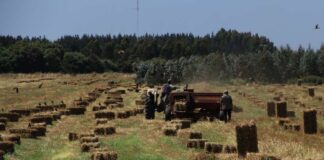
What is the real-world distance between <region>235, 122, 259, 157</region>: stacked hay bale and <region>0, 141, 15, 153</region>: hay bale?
8.26 metres

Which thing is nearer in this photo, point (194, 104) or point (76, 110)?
point (194, 104)

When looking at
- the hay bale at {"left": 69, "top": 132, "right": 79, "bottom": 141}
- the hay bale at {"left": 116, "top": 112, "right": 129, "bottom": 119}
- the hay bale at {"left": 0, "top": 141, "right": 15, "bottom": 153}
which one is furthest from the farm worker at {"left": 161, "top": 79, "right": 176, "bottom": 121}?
the hay bale at {"left": 0, "top": 141, "right": 15, "bottom": 153}

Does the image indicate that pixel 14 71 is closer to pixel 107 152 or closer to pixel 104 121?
pixel 104 121

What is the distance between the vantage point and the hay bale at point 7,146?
2337 centimetres

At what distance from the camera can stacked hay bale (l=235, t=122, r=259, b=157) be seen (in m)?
21.8

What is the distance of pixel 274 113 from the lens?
1647 inches

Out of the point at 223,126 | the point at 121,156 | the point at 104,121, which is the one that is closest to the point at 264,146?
the point at 121,156

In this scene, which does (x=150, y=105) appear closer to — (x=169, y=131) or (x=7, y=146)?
(x=169, y=131)

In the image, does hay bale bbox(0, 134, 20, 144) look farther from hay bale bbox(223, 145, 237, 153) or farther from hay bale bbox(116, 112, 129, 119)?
hay bale bbox(116, 112, 129, 119)

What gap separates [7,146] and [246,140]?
8649 millimetres

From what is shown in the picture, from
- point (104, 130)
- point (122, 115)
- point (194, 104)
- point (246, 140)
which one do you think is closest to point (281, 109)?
point (194, 104)

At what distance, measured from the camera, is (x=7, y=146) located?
2352 centimetres

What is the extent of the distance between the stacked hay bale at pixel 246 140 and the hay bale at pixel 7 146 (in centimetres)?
826

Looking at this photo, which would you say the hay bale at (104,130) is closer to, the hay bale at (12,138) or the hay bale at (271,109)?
the hay bale at (12,138)
